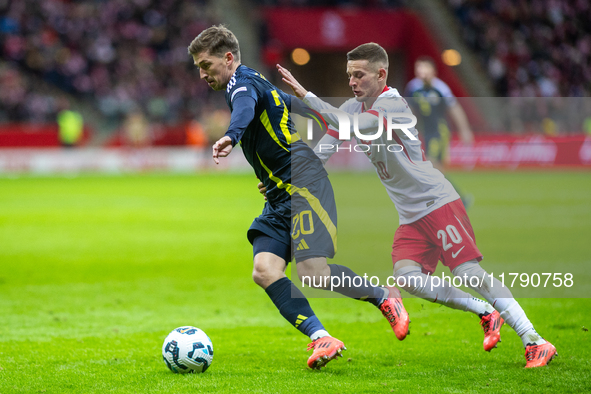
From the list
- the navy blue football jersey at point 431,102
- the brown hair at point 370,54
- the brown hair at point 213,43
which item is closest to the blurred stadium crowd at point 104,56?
the navy blue football jersey at point 431,102

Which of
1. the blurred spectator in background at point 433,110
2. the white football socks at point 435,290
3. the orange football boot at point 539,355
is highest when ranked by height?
the blurred spectator in background at point 433,110

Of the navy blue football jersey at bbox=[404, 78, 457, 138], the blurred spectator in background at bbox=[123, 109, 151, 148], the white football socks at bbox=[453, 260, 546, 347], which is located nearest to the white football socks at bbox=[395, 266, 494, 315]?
the white football socks at bbox=[453, 260, 546, 347]

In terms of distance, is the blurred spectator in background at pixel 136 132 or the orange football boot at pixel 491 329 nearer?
→ the orange football boot at pixel 491 329

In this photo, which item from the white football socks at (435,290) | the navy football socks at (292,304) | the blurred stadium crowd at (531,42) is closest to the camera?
the navy football socks at (292,304)

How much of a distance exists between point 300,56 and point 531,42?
10.1 metres

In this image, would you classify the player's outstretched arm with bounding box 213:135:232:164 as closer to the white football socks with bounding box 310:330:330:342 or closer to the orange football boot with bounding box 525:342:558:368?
the white football socks with bounding box 310:330:330:342

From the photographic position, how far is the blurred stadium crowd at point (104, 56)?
25656mm

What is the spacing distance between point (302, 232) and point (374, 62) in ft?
3.79

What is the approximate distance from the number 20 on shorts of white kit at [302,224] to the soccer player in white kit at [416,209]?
0.57 m

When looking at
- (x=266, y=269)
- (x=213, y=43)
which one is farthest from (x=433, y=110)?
(x=266, y=269)

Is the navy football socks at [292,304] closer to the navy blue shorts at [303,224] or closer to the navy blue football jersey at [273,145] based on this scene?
the navy blue shorts at [303,224]

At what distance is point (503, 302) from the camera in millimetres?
4285

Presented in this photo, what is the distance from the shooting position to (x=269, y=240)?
173 inches

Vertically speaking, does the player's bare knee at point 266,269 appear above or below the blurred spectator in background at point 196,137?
below
